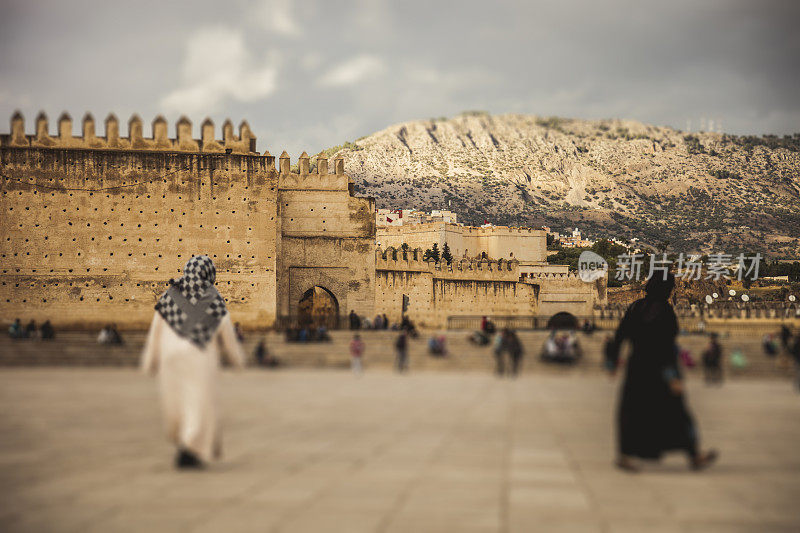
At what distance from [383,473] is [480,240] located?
105375 mm

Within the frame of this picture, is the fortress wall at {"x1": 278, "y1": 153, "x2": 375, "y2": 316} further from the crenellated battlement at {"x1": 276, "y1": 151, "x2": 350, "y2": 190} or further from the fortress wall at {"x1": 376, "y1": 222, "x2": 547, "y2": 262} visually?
the fortress wall at {"x1": 376, "y1": 222, "x2": 547, "y2": 262}

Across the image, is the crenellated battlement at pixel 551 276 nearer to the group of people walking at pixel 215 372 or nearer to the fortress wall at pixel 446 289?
the fortress wall at pixel 446 289

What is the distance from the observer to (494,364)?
22.4 m

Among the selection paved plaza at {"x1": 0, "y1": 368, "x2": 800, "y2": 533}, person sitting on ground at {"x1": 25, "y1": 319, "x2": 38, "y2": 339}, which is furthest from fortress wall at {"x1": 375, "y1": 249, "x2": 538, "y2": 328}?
paved plaza at {"x1": 0, "y1": 368, "x2": 800, "y2": 533}

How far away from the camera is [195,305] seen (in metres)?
7.75

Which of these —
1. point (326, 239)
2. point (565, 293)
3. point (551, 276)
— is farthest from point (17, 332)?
point (565, 293)

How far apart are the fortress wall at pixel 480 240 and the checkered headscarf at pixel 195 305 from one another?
96.4 meters

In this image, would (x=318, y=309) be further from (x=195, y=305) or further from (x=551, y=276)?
(x=195, y=305)

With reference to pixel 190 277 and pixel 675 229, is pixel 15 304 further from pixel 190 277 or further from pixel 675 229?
pixel 675 229

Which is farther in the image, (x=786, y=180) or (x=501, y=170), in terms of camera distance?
(x=501, y=170)

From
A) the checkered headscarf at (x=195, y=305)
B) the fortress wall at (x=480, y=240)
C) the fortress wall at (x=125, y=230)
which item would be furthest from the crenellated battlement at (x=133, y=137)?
the fortress wall at (x=480, y=240)

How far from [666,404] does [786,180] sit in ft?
579

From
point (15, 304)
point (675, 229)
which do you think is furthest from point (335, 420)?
point (675, 229)

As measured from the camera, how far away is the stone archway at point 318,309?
30.0m
